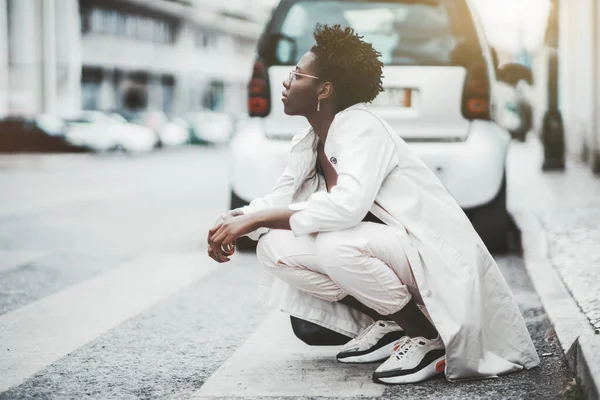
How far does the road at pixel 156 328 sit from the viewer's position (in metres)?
3.60

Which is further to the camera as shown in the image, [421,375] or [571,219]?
[571,219]

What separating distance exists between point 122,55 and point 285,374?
1874 inches

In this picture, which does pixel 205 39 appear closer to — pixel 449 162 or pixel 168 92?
pixel 168 92

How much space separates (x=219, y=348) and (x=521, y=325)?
1413 millimetres

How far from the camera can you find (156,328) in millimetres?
4781

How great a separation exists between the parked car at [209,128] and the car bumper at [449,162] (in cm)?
3222

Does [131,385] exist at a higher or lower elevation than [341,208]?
lower

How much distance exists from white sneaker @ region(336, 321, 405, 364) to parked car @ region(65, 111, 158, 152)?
26278mm

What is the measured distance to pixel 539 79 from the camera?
1522 inches

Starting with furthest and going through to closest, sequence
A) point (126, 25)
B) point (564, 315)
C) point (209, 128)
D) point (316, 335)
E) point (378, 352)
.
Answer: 1. point (126, 25)
2. point (209, 128)
3. point (564, 315)
4. point (316, 335)
5. point (378, 352)

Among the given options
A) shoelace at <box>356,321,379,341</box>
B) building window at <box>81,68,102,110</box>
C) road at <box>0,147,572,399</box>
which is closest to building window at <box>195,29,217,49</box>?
building window at <box>81,68,102,110</box>

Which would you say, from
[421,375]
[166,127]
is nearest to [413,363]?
[421,375]

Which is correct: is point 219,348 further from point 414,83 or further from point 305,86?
point 414,83

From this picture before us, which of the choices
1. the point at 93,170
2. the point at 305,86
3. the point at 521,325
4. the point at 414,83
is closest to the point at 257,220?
the point at 305,86
